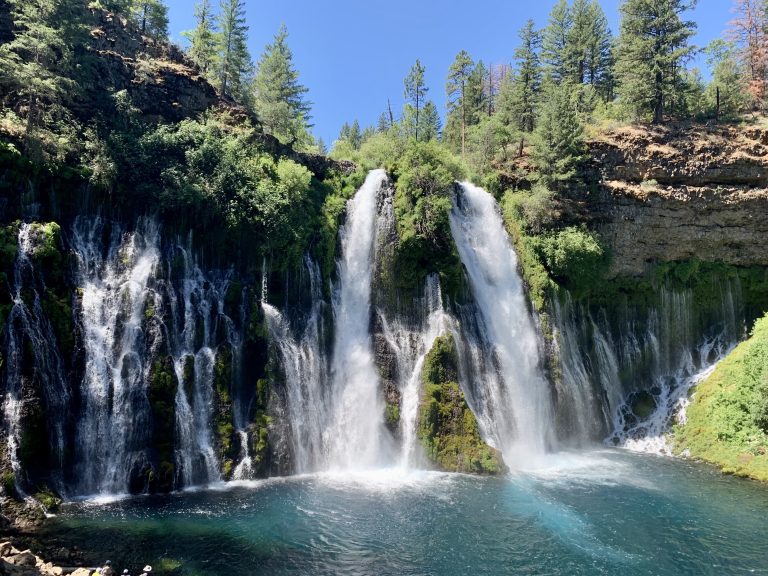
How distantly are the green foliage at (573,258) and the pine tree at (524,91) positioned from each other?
16.8 m

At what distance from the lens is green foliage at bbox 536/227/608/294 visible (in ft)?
100

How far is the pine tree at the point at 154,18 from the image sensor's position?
41281 millimetres

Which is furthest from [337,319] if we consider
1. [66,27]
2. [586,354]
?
[66,27]

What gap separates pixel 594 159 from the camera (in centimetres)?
3388

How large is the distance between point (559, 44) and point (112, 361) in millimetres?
52754

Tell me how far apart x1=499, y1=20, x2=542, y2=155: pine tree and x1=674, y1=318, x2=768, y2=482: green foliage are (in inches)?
987

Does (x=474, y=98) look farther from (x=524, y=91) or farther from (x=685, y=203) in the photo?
(x=685, y=203)

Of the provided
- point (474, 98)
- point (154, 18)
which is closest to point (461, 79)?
point (474, 98)

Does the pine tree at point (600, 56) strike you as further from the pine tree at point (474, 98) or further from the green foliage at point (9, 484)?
the green foliage at point (9, 484)

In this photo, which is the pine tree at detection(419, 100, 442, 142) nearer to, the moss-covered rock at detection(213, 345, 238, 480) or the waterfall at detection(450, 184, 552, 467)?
the waterfall at detection(450, 184, 552, 467)

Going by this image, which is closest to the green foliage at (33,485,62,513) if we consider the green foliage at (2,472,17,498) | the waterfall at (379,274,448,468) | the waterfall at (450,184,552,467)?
the green foliage at (2,472,17,498)

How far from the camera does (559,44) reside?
5278 centimetres

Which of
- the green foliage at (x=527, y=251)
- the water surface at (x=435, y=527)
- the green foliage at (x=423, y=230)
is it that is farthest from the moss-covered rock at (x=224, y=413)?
the green foliage at (x=527, y=251)

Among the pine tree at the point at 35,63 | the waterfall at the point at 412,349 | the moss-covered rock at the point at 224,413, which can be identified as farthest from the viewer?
the waterfall at the point at 412,349
